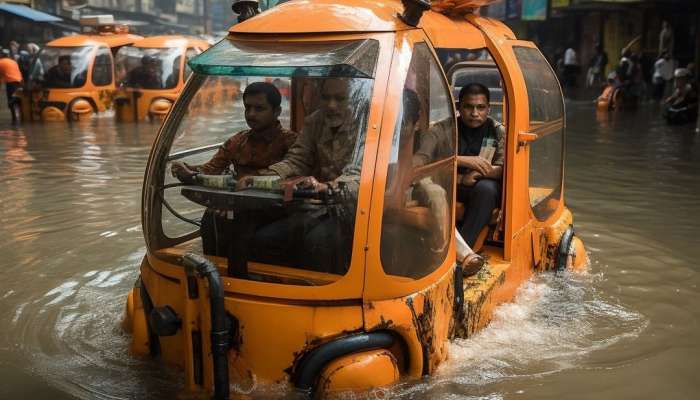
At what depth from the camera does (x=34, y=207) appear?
304 inches

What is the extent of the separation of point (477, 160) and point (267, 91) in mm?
1481

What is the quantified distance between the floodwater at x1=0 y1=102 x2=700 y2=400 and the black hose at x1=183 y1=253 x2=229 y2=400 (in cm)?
53

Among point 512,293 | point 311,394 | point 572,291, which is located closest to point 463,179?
point 512,293

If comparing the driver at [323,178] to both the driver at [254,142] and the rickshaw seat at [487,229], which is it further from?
the rickshaw seat at [487,229]

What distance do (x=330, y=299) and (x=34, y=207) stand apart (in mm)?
5492

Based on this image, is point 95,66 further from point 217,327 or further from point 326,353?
point 326,353

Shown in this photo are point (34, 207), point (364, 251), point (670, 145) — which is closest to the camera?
point (364, 251)

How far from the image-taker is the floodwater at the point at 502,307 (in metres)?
3.82

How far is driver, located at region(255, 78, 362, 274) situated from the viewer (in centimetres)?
322

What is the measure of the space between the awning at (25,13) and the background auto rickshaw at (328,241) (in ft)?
79.1

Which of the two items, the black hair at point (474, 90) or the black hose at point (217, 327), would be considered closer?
the black hose at point (217, 327)

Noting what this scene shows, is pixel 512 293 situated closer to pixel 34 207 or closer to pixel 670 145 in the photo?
pixel 34 207

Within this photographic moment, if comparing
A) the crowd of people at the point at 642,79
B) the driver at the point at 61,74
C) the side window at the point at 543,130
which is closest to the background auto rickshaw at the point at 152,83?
the driver at the point at 61,74

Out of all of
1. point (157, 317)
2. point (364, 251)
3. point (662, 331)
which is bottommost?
point (662, 331)
